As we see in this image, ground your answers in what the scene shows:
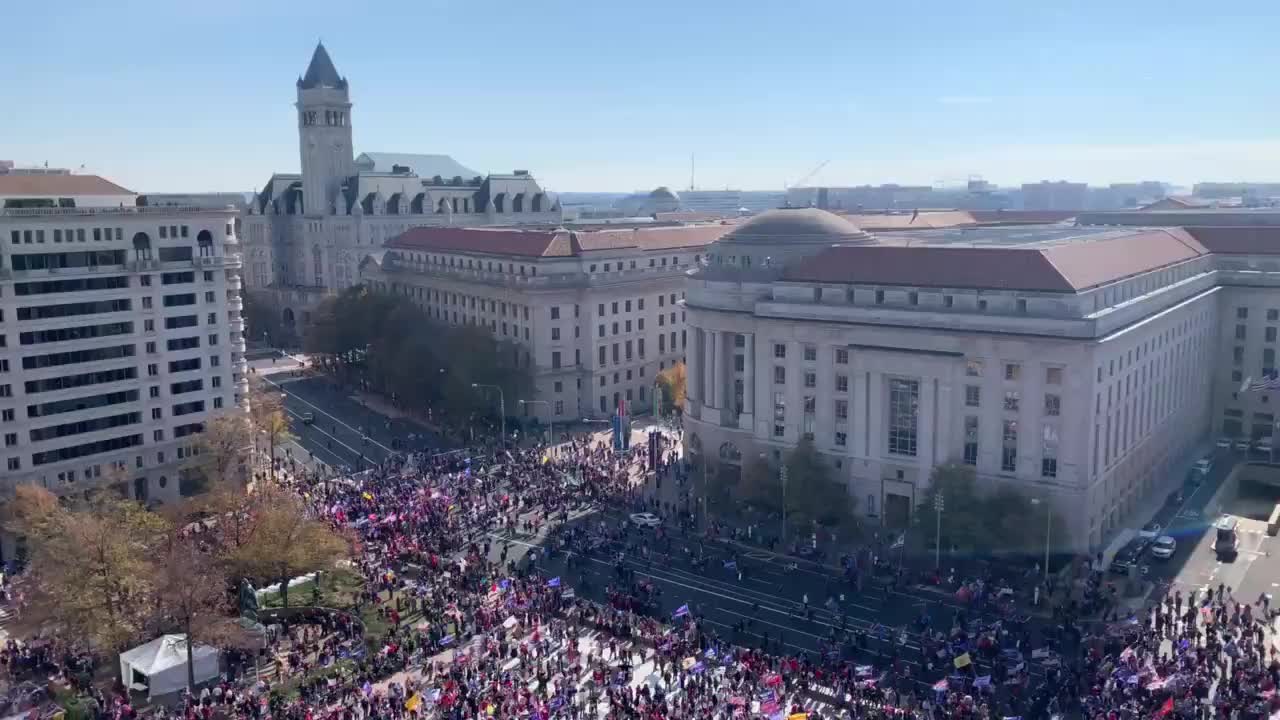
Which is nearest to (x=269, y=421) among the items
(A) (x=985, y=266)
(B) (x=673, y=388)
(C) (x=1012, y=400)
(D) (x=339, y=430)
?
(D) (x=339, y=430)

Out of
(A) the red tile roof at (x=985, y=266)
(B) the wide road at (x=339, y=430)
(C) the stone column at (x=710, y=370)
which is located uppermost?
(A) the red tile roof at (x=985, y=266)

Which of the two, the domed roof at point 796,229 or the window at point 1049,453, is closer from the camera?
the window at point 1049,453

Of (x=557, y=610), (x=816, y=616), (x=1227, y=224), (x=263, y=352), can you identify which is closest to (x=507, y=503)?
(x=557, y=610)

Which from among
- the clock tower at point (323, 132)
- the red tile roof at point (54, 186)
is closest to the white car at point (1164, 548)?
the red tile roof at point (54, 186)

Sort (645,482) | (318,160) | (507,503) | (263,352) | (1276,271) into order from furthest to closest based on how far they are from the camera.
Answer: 1. (318,160)
2. (263,352)
3. (1276,271)
4. (645,482)
5. (507,503)

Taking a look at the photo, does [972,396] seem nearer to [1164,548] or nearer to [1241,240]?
[1164,548]

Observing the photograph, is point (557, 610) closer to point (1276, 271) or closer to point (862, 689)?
point (862, 689)

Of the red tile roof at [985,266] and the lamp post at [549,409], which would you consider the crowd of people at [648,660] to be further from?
the lamp post at [549,409]
